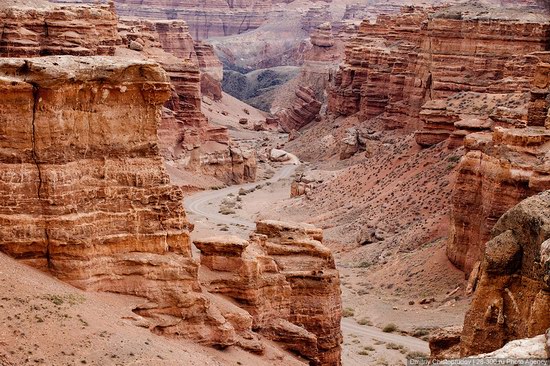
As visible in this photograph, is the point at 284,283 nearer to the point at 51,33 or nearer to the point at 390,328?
the point at 390,328

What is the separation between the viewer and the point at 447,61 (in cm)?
7581

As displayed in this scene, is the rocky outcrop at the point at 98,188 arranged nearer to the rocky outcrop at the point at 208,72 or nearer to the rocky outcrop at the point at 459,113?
the rocky outcrop at the point at 459,113

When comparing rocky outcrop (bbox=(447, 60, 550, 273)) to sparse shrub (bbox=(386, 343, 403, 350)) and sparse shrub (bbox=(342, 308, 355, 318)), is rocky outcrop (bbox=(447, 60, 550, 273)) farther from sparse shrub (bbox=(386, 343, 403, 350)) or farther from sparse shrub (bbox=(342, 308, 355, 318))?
sparse shrub (bbox=(386, 343, 403, 350))

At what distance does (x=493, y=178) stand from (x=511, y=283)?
21837 mm

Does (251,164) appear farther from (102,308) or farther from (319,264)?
(102,308)

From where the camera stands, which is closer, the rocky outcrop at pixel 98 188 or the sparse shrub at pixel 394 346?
the rocky outcrop at pixel 98 188

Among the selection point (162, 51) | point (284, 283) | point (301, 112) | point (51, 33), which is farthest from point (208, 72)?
point (284, 283)

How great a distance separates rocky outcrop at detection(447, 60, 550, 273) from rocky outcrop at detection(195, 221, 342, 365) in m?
10.0

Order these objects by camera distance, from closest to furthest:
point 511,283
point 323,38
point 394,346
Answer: point 511,283
point 394,346
point 323,38

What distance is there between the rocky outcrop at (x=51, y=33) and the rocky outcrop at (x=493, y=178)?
23752 millimetres

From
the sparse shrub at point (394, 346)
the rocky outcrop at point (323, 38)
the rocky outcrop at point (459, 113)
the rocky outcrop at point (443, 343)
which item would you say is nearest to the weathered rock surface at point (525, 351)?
the rocky outcrop at point (443, 343)

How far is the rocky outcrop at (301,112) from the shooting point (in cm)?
11706

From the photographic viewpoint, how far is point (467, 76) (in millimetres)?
74500

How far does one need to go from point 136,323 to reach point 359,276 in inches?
1132
